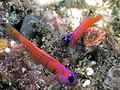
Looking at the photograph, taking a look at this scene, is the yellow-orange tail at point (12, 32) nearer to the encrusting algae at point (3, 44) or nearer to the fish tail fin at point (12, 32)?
the fish tail fin at point (12, 32)

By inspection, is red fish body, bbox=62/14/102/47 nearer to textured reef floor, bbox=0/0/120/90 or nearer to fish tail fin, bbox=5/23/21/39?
textured reef floor, bbox=0/0/120/90

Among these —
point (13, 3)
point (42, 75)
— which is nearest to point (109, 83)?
point (42, 75)

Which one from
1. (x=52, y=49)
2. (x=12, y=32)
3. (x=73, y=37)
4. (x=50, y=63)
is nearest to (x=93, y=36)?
(x=73, y=37)

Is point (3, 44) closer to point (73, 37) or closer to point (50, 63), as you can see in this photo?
point (50, 63)

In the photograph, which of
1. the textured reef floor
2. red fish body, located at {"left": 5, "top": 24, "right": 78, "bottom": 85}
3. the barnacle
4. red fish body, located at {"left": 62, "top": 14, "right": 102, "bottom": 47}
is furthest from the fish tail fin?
the barnacle

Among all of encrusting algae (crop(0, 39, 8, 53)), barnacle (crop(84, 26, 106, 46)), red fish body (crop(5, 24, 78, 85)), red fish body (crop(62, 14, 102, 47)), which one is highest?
barnacle (crop(84, 26, 106, 46))

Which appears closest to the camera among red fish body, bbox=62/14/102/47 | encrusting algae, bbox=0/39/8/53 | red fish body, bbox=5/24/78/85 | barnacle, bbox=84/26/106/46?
red fish body, bbox=5/24/78/85

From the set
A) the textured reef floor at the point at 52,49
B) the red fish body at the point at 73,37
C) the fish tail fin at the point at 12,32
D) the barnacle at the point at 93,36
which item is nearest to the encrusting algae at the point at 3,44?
the textured reef floor at the point at 52,49
